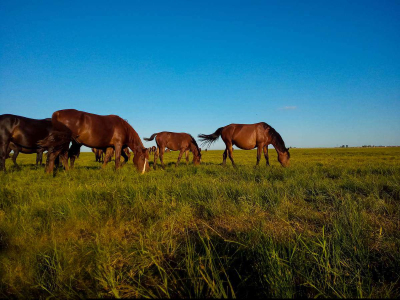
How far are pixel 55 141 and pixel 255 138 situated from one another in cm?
1002

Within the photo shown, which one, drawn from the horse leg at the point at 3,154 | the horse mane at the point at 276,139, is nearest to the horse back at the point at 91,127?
the horse leg at the point at 3,154

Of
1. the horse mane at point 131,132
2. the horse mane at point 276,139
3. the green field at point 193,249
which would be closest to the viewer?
the green field at point 193,249

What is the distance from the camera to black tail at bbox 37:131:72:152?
265 inches

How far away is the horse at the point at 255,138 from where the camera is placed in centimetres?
1156

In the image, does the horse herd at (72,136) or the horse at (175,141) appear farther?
the horse at (175,141)

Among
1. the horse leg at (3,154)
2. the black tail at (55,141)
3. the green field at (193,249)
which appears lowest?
the green field at (193,249)

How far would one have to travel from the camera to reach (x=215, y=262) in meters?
1.77

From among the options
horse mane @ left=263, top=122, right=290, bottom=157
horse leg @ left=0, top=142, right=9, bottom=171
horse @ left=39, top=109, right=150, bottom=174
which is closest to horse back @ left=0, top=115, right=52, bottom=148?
horse leg @ left=0, top=142, right=9, bottom=171

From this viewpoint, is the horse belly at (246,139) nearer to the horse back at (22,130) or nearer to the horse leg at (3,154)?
the horse back at (22,130)

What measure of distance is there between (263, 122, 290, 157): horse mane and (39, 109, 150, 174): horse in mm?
7391

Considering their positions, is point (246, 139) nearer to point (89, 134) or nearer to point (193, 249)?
point (89, 134)

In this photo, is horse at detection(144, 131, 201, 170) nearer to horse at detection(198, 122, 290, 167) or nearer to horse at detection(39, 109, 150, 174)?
horse at detection(198, 122, 290, 167)

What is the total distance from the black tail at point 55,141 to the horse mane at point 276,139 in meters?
10.2

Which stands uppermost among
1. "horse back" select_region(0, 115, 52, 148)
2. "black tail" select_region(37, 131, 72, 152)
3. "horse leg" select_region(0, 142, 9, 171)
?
"horse back" select_region(0, 115, 52, 148)
